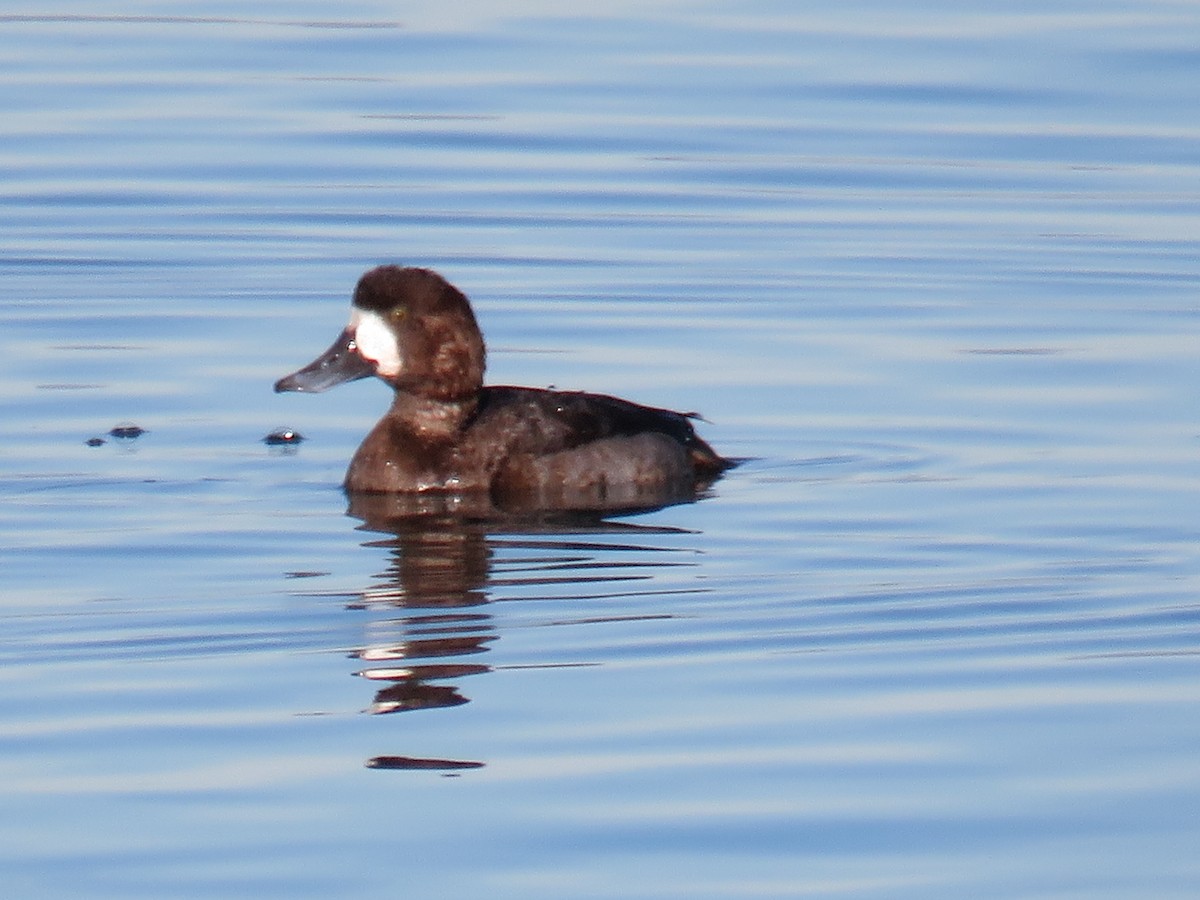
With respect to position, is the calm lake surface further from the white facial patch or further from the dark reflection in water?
the white facial patch

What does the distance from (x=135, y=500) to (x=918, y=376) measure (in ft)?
13.1

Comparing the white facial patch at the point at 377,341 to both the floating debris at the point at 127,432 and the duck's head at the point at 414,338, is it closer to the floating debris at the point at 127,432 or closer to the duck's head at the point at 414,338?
Result: the duck's head at the point at 414,338

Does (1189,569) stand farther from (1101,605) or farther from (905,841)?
(905,841)

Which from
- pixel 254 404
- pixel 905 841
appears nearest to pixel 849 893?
pixel 905 841

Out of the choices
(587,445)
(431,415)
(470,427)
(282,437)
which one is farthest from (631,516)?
(282,437)

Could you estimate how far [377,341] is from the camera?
1084 cm

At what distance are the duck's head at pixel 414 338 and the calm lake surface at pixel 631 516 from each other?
519 mm

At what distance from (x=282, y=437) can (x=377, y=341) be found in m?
0.64

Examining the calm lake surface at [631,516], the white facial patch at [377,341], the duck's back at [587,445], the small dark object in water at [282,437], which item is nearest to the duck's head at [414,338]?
the white facial patch at [377,341]

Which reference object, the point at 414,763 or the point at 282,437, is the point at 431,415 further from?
the point at 414,763

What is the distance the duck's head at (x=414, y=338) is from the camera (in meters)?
10.7

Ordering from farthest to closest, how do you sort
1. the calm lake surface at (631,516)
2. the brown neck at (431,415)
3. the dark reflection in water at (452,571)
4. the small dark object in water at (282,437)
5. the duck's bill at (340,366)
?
the small dark object in water at (282,437) → the duck's bill at (340,366) → the brown neck at (431,415) → the dark reflection in water at (452,571) → the calm lake surface at (631,516)

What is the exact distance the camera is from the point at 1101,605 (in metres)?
8.22

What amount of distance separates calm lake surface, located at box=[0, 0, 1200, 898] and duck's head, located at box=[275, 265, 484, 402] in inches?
20.5
